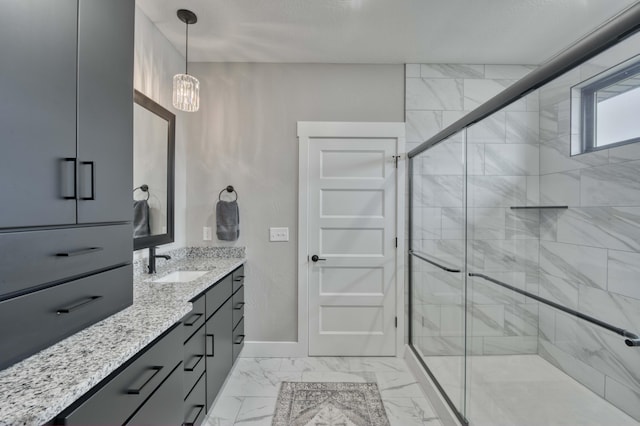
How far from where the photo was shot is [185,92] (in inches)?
81.0

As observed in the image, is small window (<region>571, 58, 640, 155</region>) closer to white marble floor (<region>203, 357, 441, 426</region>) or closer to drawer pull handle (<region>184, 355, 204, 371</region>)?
white marble floor (<region>203, 357, 441, 426</region>)

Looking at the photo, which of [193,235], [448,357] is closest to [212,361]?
[193,235]

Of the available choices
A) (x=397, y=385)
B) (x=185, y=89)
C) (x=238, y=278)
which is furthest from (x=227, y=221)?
(x=397, y=385)

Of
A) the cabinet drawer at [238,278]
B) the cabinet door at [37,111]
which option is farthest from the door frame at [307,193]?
the cabinet door at [37,111]

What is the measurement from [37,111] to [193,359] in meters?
1.32

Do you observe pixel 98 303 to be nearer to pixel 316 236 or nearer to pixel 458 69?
pixel 316 236

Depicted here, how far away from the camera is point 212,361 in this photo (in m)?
1.88

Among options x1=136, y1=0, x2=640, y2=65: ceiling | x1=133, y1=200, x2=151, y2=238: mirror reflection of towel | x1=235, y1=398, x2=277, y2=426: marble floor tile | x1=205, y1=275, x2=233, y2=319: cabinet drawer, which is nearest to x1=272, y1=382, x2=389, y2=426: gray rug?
x1=235, y1=398, x2=277, y2=426: marble floor tile

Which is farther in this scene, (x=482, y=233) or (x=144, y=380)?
(x=482, y=233)

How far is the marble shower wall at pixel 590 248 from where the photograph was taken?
3.46ft

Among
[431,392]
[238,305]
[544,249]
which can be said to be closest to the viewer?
[544,249]

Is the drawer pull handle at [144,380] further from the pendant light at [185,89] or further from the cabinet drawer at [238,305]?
the pendant light at [185,89]

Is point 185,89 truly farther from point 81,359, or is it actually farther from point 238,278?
point 81,359

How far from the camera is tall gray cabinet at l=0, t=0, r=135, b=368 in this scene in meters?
0.80
